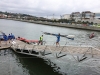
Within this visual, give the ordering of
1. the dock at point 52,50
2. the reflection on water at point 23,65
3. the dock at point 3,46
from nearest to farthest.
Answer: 1. the dock at point 52,50
2. the reflection on water at point 23,65
3. the dock at point 3,46

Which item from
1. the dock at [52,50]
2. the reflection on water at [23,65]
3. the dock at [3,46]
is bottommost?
the reflection on water at [23,65]

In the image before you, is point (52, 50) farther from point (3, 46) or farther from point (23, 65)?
point (3, 46)

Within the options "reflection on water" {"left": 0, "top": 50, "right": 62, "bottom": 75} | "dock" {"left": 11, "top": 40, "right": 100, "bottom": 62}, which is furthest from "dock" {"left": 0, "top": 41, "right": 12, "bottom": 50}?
"reflection on water" {"left": 0, "top": 50, "right": 62, "bottom": 75}

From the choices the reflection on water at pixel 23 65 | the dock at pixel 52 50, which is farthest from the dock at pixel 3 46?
the reflection on water at pixel 23 65

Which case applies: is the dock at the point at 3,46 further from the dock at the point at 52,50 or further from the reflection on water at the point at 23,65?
the reflection on water at the point at 23,65

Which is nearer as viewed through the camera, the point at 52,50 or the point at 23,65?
the point at 52,50

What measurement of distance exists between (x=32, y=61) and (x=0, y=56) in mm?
5973

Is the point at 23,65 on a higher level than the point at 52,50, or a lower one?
lower

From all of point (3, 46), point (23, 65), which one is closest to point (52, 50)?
point (23, 65)

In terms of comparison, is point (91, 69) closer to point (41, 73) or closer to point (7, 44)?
point (41, 73)

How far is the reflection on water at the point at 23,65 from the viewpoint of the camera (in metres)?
21.0

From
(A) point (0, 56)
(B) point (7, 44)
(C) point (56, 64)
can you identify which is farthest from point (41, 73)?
(B) point (7, 44)

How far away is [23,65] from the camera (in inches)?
938

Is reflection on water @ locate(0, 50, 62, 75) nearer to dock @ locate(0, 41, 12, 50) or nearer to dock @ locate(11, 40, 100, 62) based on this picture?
dock @ locate(11, 40, 100, 62)
